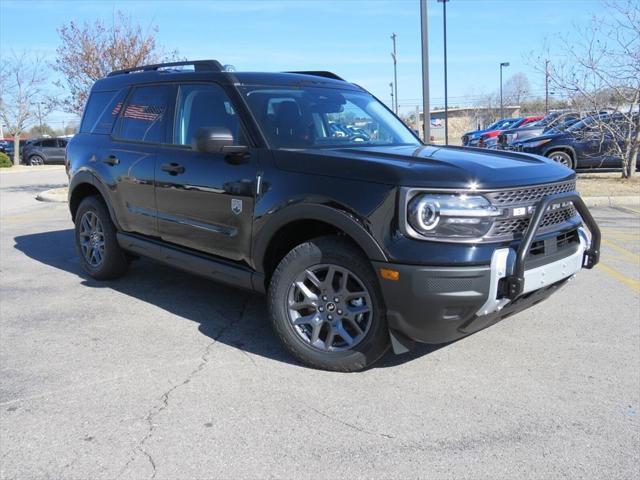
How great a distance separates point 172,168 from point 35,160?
33691mm

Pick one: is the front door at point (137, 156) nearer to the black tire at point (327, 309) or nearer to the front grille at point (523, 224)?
the black tire at point (327, 309)

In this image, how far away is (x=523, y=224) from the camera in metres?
3.38

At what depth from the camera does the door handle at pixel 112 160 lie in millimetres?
5293

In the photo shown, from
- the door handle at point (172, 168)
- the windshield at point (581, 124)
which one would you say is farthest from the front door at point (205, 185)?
the windshield at point (581, 124)

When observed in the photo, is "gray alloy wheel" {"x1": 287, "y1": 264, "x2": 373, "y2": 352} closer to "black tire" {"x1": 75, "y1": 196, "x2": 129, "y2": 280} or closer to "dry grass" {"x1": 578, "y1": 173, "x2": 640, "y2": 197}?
"black tire" {"x1": 75, "y1": 196, "x2": 129, "y2": 280}

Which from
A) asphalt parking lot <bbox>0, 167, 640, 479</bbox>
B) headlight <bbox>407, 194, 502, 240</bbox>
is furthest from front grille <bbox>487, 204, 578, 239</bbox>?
asphalt parking lot <bbox>0, 167, 640, 479</bbox>

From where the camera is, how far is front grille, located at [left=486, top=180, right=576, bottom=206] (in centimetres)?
325

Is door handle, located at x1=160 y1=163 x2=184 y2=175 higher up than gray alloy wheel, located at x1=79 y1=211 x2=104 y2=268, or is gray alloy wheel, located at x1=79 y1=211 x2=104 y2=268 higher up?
door handle, located at x1=160 y1=163 x2=184 y2=175

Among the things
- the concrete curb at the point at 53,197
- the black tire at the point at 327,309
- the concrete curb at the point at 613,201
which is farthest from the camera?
the concrete curb at the point at 53,197

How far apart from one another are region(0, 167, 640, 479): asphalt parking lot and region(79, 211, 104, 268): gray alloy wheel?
702mm

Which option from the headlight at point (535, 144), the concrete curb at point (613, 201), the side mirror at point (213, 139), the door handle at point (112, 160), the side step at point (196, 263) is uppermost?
the headlight at point (535, 144)

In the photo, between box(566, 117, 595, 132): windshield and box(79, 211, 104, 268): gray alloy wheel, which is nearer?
box(79, 211, 104, 268): gray alloy wheel

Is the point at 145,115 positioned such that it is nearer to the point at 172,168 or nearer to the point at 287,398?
the point at 172,168

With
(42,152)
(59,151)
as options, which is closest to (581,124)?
(59,151)
